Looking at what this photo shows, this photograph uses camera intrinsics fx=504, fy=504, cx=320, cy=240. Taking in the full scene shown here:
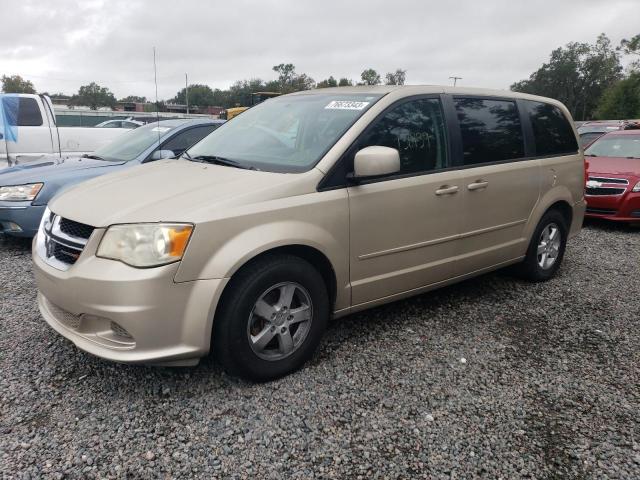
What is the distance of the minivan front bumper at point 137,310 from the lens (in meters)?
2.43

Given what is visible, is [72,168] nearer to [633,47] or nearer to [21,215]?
[21,215]

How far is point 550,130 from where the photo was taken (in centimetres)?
466

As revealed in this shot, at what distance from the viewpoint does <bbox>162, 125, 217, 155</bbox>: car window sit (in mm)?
6051

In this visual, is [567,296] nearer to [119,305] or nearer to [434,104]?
[434,104]

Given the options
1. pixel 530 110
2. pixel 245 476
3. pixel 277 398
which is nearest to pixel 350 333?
pixel 277 398

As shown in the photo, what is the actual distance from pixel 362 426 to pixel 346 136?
168cm

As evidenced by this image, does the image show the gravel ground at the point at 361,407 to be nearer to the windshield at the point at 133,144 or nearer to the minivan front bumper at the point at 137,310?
the minivan front bumper at the point at 137,310

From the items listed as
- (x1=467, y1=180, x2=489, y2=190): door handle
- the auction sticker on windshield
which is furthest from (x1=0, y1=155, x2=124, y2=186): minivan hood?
(x1=467, y1=180, x2=489, y2=190): door handle

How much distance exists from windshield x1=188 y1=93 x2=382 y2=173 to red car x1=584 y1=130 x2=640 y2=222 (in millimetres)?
5731

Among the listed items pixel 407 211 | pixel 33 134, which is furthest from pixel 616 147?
pixel 33 134

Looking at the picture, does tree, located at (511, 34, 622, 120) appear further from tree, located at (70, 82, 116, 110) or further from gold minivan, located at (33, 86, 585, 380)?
gold minivan, located at (33, 86, 585, 380)

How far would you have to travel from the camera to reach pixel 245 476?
2199 mm

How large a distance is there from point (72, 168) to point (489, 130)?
4399 mm

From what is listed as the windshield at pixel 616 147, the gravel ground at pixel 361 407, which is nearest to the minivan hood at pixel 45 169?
the gravel ground at pixel 361 407
